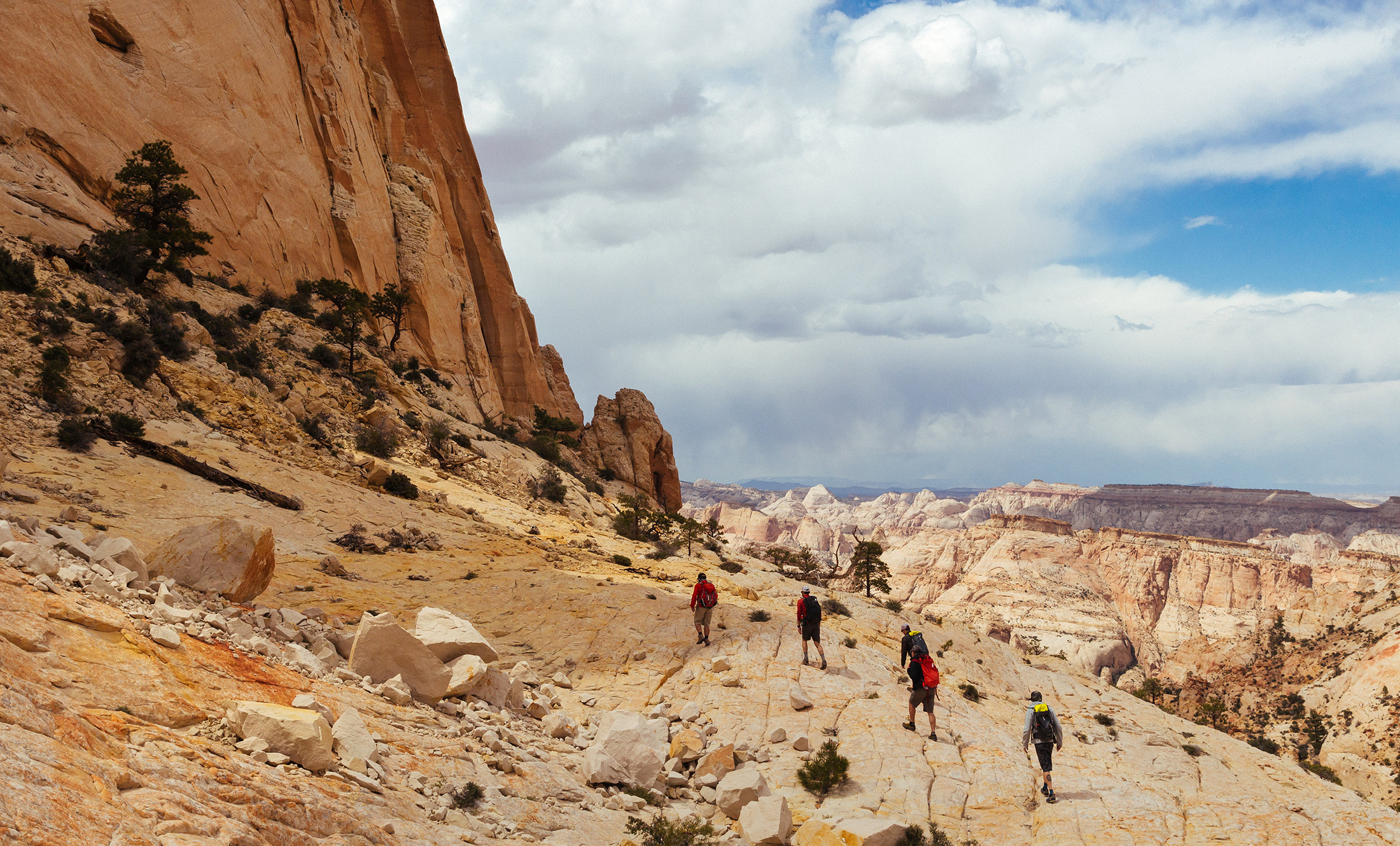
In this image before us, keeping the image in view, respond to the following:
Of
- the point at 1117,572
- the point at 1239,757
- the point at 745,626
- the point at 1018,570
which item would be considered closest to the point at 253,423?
the point at 745,626

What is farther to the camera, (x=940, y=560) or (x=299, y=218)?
(x=940, y=560)

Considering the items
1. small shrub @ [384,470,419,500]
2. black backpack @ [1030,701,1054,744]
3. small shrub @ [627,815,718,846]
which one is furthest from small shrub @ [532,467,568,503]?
small shrub @ [627,815,718,846]

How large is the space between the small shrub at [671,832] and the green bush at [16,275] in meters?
22.7

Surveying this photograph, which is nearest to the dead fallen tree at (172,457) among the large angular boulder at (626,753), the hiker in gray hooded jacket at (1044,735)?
the large angular boulder at (626,753)

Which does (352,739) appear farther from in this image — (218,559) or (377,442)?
(377,442)

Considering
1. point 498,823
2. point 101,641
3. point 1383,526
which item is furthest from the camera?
point 1383,526

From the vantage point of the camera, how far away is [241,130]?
132 ft

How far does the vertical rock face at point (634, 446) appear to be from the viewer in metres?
61.4

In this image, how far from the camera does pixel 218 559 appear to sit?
10992 millimetres

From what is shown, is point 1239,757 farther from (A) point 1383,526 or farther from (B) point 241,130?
(A) point 1383,526

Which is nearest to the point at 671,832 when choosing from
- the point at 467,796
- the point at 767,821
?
the point at 767,821

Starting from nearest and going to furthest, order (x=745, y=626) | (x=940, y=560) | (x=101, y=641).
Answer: (x=101, y=641), (x=745, y=626), (x=940, y=560)

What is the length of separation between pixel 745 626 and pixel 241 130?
40.1 meters

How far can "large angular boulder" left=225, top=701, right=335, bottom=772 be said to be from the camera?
22.7 ft
